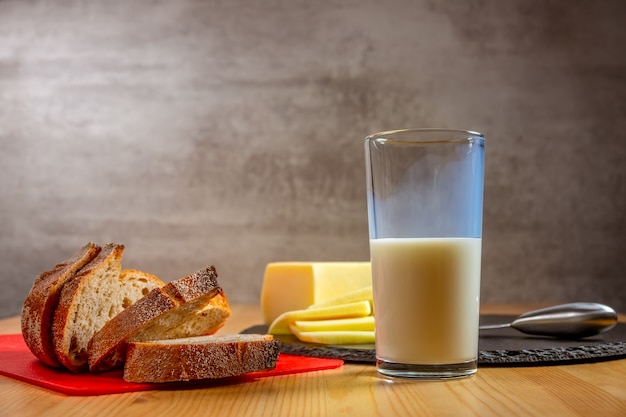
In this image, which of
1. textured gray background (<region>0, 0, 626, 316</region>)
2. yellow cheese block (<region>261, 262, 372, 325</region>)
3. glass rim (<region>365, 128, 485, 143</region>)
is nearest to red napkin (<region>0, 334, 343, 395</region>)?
glass rim (<region>365, 128, 485, 143</region>)

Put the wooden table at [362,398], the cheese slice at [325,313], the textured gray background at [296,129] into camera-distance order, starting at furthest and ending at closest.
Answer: the textured gray background at [296,129] → the cheese slice at [325,313] → the wooden table at [362,398]

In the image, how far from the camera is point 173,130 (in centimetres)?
414

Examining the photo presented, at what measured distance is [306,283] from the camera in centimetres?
191

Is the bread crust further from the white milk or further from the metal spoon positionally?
the metal spoon

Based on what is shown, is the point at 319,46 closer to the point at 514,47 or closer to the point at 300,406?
the point at 514,47

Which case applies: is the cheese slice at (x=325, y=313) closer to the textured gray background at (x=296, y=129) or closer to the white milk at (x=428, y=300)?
the white milk at (x=428, y=300)

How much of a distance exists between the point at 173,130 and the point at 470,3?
1.77 metres

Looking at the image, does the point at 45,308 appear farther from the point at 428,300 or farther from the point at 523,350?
the point at 523,350

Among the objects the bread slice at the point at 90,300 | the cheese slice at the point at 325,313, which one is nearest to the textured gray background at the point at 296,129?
the cheese slice at the point at 325,313

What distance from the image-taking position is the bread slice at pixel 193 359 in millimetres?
1073

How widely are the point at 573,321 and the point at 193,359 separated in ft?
2.63

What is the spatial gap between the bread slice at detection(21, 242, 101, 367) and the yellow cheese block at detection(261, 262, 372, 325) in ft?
2.14

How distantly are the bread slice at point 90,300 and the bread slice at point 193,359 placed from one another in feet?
0.59

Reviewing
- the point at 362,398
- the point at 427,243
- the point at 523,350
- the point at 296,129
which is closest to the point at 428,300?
the point at 427,243
